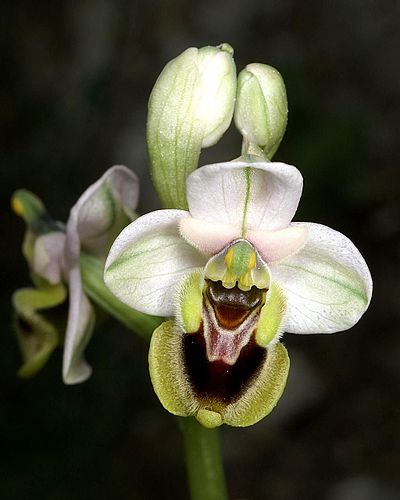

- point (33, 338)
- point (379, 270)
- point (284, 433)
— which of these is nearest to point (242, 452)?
point (284, 433)

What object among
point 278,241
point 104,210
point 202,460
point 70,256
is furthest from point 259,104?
point 202,460

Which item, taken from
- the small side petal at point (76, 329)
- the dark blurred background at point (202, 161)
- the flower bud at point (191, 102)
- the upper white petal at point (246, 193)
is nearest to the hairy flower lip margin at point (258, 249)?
the upper white petal at point (246, 193)

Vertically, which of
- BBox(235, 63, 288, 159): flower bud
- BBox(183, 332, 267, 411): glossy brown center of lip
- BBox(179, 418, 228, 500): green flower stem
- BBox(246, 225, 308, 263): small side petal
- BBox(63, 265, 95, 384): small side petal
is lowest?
BBox(179, 418, 228, 500): green flower stem

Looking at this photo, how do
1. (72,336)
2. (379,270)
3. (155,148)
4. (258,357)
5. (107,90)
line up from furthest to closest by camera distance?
(107,90), (379,270), (72,336), (155,148), (258,357)

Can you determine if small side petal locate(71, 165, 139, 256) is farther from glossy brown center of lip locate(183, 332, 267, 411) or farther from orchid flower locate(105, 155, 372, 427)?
glossy brown center of lip locate(183, 332, 267, 411)

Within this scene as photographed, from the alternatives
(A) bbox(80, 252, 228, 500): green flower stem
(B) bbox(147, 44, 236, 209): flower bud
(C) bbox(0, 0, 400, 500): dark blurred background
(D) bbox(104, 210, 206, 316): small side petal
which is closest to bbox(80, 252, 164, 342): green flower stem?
(A) bbox(80, 252, 228, 500): green flower stem

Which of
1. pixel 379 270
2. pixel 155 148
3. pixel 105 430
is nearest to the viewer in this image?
pixel 155 148

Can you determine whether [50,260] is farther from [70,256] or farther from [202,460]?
[202,460]

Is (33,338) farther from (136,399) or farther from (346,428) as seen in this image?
(346,428)
